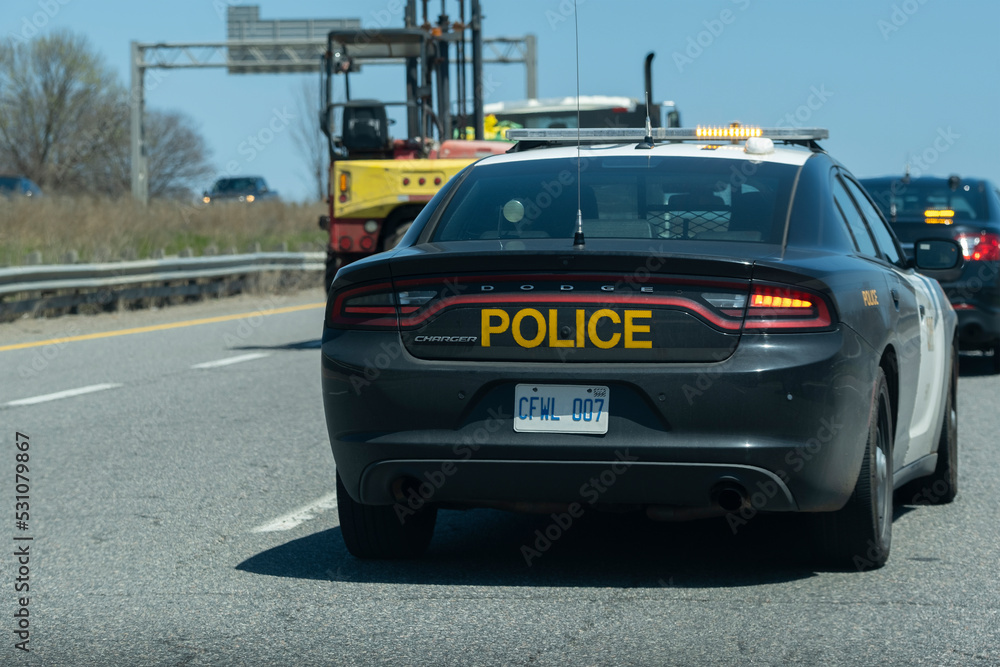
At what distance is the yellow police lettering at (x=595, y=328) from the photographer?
15.1ft

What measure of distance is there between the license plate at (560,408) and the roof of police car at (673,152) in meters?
1.33

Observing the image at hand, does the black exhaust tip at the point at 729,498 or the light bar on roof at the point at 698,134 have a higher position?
the light bar on roof at the point at 698,134

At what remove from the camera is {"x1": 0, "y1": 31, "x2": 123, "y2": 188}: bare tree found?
51.5 metres

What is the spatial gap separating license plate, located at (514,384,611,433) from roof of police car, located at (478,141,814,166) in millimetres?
1330

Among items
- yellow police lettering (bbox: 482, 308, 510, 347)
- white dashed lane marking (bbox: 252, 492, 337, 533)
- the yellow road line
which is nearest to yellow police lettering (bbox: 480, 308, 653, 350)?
yellow police lettering (bbox: 482, 308, 510, 347)

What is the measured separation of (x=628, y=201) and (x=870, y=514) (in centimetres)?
141

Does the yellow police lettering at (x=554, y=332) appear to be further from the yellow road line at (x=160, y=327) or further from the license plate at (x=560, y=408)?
the yellow road line at (x=160, y=327)

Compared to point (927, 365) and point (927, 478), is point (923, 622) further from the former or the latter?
point (927, 478)

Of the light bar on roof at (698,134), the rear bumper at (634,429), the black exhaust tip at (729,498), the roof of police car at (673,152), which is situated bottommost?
the black exhaust tip at (729,498)

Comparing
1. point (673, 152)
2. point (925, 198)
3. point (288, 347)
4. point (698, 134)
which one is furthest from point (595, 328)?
point (288, 347)

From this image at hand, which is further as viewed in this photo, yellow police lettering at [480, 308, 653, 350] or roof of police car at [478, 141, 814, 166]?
roof of police car at [478, 141, 814, 166]

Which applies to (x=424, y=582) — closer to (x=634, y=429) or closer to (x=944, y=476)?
(x=634, y=429)

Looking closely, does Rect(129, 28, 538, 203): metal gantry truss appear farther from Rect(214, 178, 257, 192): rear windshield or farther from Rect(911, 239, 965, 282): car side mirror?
Rect(911, 239, 965, 282): car side mirror

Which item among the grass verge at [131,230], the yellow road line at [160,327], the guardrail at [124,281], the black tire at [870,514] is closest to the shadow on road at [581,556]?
the black tire at [870,514]
